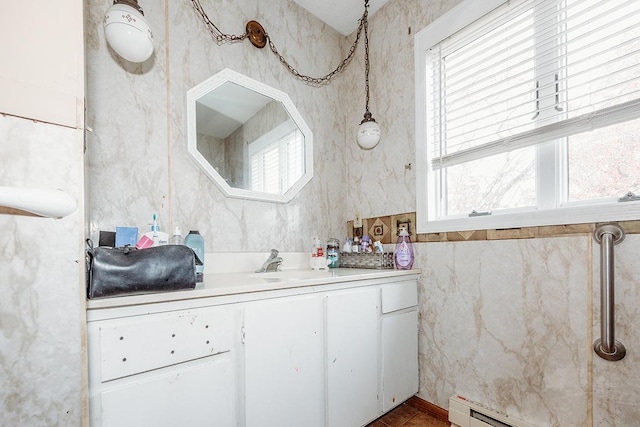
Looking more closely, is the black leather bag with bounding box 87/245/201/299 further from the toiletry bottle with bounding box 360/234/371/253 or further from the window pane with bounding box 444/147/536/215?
the window pane with bounding box 444/147/536/215

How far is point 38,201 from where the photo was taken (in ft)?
1.68

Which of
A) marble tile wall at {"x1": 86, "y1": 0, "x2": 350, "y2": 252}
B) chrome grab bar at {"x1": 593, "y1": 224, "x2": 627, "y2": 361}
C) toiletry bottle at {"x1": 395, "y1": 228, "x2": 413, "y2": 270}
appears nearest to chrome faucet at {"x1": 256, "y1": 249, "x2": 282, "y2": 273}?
marble tile wall at {"x1": 86, "y1": 0, "x2": 350, "y2": 252}

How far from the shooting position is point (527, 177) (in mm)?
1387

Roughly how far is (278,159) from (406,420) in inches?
68.8

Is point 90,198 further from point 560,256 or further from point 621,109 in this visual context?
point 621,109

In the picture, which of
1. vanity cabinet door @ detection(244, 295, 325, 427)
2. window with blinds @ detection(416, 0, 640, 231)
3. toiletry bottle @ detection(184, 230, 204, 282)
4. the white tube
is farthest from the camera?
toiletry bottle @ detection(184, 230, 204, 282)

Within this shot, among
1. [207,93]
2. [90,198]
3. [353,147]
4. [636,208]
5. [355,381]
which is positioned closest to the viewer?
[636,208]

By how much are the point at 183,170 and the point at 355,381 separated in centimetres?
140

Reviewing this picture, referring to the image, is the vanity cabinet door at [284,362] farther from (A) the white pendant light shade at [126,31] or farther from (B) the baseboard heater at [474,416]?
(A) the white pendant light shade at [126,31]

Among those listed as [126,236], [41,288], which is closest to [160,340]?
[41,288]

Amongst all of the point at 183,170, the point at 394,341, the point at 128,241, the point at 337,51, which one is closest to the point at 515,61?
the point at 337,51

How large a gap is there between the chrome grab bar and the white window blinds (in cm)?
45

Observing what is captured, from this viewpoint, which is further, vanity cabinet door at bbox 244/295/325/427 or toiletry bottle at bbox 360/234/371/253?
toiletry bottle at bbox 360/234/371/253

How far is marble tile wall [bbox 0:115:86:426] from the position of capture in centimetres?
56
